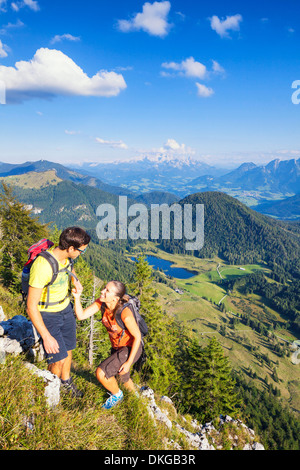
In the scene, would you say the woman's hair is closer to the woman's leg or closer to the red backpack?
the red backpack

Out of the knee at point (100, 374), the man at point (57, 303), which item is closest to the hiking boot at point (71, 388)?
the man at point (57, 303)

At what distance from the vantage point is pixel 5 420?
3.17 m

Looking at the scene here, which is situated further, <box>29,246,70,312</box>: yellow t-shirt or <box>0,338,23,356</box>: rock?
<box>0,338,23,356</box>: rock

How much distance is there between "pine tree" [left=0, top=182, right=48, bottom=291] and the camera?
83.9 feet

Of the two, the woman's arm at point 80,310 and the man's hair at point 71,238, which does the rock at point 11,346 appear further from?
the man's hair at point 71,238

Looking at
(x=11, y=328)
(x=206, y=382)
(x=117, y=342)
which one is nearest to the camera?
(x=117, y=342)

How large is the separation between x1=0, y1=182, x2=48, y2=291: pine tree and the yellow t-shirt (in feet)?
76.7

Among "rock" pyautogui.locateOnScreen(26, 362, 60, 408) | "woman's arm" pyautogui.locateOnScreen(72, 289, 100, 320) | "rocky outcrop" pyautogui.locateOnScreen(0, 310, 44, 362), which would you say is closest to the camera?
"rock" pyautogui.locateOnScreen(26, 362, 60, 408)

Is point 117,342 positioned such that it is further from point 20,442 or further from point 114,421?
point 20,442

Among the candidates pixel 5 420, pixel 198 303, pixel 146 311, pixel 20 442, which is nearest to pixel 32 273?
pixel 5 420

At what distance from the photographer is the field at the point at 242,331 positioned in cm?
11581

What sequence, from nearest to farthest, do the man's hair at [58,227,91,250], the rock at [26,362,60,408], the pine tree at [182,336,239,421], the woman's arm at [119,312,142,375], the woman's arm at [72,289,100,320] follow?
the rock at [26,362,60,408]
the man's hair at [58,227,91,250]
the woman's arm at [119,312,142,375]
the woman's arm at [72,289,100,320]
the pine tree at [182,336,239,421]

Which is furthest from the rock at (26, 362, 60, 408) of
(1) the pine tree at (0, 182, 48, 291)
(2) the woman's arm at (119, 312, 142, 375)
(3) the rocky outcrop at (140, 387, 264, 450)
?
(1) the pine tree at (0, 182, 48, 291)
